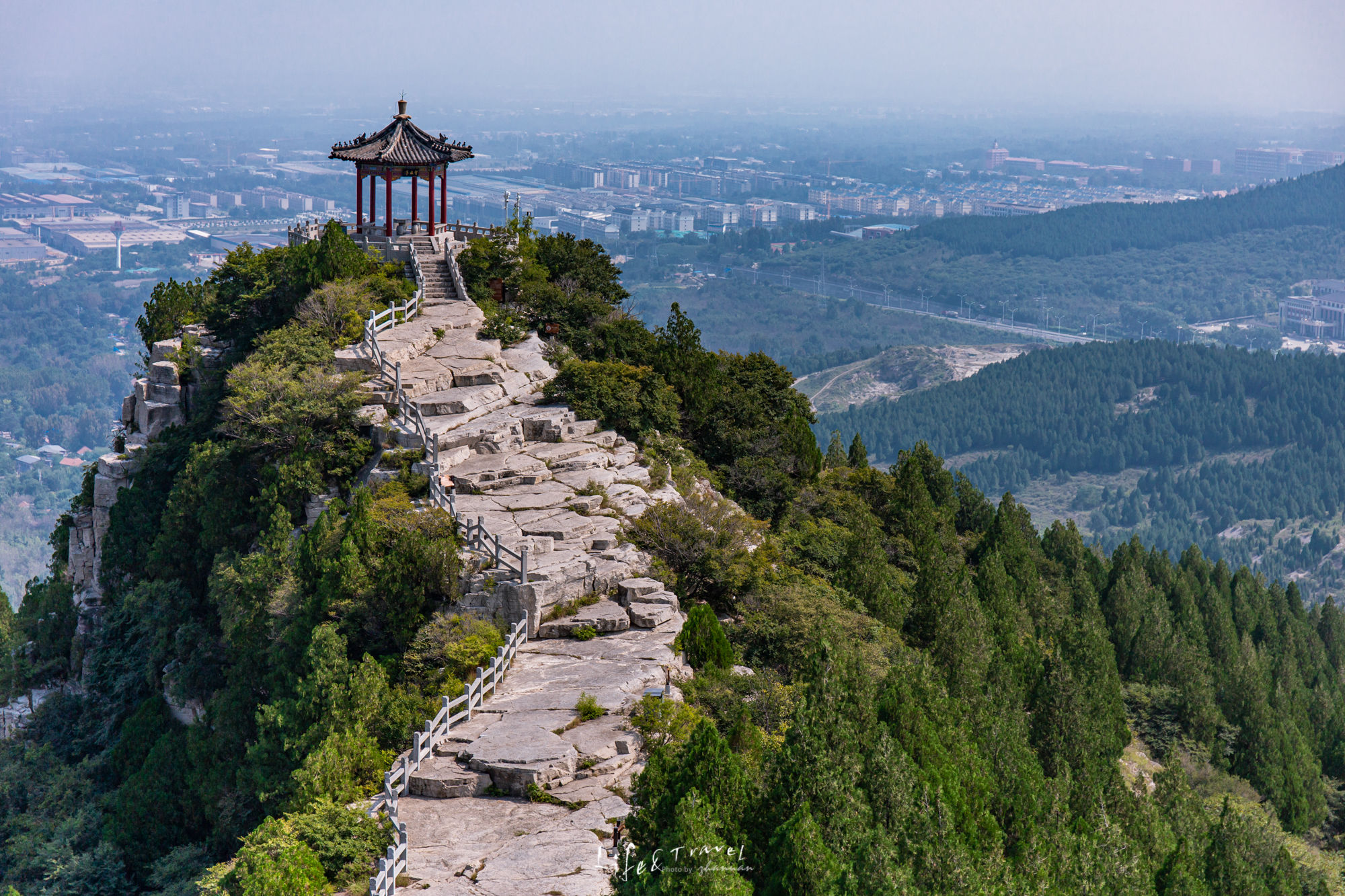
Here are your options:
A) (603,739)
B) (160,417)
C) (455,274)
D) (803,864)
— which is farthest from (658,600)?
(160,417)

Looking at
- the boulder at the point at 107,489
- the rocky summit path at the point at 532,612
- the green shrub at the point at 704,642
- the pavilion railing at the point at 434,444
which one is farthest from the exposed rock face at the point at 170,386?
the green shrub at the point at 704,642

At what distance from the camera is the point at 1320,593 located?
130250mm

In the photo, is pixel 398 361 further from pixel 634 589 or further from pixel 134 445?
pixel 634 589

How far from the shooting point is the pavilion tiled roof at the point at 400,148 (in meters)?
Answer: 47.4

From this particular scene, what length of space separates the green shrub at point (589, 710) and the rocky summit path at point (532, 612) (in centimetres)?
11

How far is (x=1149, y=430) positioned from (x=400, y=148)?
141 metres

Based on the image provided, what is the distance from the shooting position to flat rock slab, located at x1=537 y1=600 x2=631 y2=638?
93.7ft

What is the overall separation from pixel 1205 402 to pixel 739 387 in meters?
142

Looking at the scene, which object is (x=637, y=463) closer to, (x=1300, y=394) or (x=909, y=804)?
(x=909, y=804)

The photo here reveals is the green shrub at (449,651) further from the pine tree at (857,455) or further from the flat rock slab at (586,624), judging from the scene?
the pine tree at (857,455)

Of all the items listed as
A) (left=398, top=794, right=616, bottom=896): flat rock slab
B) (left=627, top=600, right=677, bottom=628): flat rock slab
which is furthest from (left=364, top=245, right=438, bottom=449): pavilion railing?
(left=398, top=794, right=616, bottom=896): flat rock slab

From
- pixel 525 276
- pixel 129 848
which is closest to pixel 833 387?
pixel 525 276

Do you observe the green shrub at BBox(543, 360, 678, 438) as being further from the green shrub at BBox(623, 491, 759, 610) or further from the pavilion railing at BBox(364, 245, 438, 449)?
the green shrub at BBox(623, 491, 759, 610)

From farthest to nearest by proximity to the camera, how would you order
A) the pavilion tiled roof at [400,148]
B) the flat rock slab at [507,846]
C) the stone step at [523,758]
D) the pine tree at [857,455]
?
the pine tree at [857,455]
the pavilion tiled roof at [400,148]
the stone step at [523,758]
the flat rock slab at [507,846]
